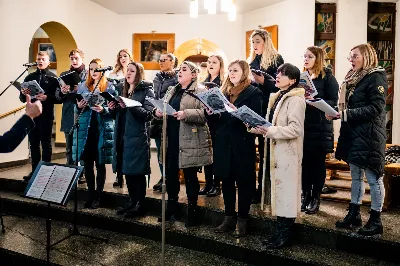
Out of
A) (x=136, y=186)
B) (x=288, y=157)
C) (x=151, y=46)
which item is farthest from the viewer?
(x=151, y=46)

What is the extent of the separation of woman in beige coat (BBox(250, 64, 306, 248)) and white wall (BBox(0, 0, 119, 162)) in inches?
164

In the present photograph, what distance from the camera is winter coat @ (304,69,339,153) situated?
127 inches

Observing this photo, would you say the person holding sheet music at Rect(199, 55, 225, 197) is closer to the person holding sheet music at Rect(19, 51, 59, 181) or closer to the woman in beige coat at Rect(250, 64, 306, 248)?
the woman in beige coat at Rect(250, 64, 306, 248)

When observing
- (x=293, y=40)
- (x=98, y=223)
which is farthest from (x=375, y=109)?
(x=293, y=40)

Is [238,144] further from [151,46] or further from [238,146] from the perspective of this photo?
[151,46]

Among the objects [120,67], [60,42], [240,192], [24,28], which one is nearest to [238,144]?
[240,192]

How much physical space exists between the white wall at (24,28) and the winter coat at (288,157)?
13.9 feet

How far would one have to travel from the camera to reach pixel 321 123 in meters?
3.24

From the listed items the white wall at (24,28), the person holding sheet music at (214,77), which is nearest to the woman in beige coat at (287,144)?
the person holding sheet music at (214,77)

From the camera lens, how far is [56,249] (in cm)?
324

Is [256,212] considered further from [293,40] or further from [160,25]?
[160,25]

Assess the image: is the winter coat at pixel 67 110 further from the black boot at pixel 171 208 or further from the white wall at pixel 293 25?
the white wall at pixel 293 25

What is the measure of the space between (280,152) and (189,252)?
45.4 inches

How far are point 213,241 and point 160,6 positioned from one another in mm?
5405
